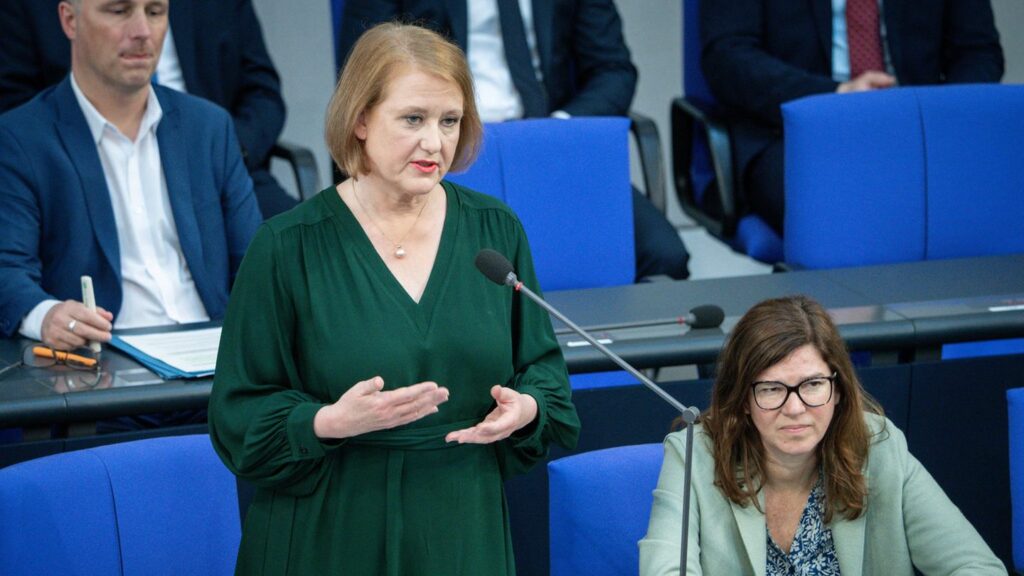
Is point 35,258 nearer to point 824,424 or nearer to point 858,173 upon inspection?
point 824,424

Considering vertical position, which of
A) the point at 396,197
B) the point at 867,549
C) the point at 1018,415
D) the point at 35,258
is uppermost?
the point at 396,197

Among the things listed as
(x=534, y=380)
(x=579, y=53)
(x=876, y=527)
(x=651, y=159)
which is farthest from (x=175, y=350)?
(x=579, y=53)

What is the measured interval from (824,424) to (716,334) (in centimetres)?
54

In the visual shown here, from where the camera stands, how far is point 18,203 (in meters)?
2.76

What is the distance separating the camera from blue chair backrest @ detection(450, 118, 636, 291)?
3158 millimetres

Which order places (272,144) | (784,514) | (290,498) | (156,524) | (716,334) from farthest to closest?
(272,144), (716,334), (784,514), (156,524), (290,498)

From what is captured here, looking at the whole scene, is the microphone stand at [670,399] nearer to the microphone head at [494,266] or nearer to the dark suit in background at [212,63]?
the microphone head at [494,266]

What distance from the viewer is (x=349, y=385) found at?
66.0 inches

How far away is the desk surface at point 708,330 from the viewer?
7.59ft

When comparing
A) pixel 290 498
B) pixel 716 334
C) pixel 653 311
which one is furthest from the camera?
pixel 653 311

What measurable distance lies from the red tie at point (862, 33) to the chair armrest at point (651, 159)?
684 millimetres

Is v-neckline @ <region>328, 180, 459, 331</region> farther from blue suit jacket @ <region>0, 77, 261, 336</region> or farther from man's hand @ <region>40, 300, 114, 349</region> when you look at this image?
blue suit jacket @ <region>0, 77, 261, 336</region>

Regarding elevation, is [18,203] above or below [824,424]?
above

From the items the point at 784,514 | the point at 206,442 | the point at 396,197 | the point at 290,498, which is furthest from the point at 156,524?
the point at 784,514
